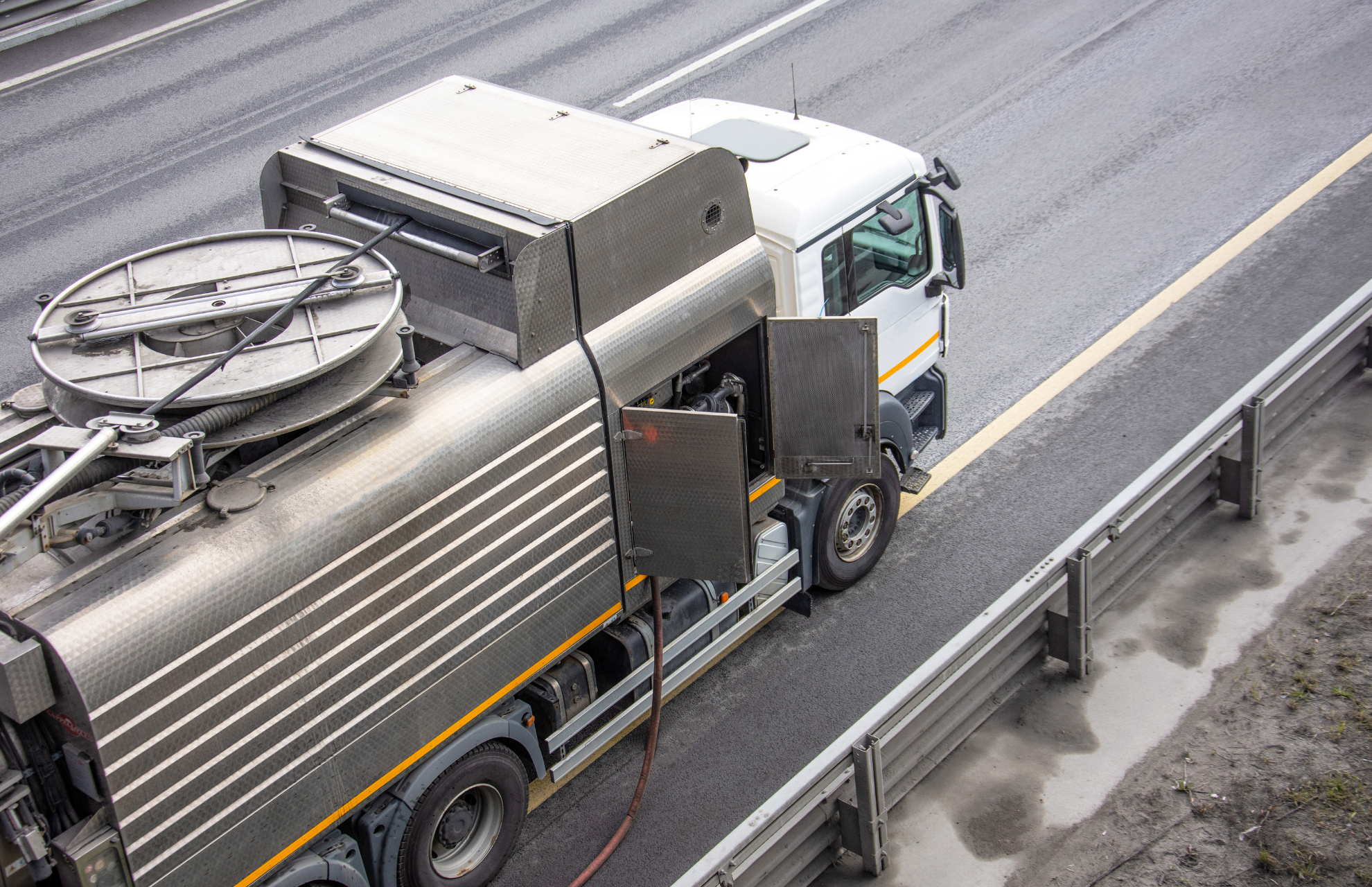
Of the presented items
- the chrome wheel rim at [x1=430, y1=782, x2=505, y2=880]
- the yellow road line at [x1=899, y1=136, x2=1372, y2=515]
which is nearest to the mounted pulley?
the chrome wheel rim at [x1=430, y1=782, x2=505, y2=880]

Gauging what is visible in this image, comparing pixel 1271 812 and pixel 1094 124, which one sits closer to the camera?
pixel 1271 812

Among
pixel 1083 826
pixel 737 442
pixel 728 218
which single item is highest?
pixel 728 218

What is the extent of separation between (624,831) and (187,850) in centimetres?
248

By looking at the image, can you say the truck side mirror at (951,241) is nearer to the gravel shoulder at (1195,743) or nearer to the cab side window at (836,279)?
the cab side window at (836,279)

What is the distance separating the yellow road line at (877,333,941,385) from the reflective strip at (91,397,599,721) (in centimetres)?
253

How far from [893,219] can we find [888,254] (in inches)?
14.7

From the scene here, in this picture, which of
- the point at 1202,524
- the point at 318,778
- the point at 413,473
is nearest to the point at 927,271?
the point at 1202,524

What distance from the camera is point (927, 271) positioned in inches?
336

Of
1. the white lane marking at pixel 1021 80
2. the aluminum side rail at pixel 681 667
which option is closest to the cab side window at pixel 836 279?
the aluminum side rail at pixel 681 667

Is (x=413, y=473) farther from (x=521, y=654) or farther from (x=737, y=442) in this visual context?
(x=737, y=442)

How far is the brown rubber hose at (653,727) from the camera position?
694 centimetres

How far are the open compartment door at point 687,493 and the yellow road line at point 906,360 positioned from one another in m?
1.86

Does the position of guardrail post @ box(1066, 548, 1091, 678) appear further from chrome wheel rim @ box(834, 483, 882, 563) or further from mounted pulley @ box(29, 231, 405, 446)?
mounted pulley @ box(29, 231, 405, 446)

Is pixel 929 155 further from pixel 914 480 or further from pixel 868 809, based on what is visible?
pixel 868 809
